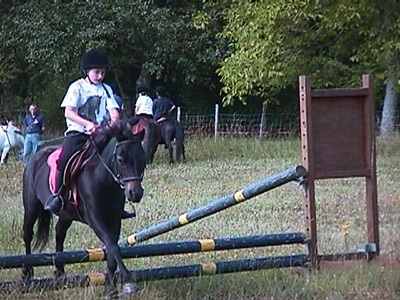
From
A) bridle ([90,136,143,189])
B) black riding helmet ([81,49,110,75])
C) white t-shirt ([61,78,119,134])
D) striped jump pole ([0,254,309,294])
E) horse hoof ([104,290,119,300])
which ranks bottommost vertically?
horse hoof ([104,290,119,300])

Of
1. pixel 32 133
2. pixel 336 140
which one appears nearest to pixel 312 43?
pixel 32 133

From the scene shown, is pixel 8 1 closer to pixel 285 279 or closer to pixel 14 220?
pixel 14 220

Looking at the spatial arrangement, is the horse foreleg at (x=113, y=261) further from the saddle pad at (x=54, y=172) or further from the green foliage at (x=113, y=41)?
the green foliage at (x=113, y=41)

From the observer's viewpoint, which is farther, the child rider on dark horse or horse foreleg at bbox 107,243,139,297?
the child rider on dark horse

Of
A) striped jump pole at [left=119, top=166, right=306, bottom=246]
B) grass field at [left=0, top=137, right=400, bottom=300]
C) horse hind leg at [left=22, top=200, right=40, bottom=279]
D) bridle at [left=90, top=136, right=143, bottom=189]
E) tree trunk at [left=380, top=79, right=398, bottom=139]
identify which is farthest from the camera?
tree trunk at [left=380, top=79, right=398, bottom=139]

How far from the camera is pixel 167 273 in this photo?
8758 millimetres

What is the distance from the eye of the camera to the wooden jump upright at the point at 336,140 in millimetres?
9766

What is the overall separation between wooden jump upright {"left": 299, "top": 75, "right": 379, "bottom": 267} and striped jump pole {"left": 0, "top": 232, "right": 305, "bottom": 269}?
52cm

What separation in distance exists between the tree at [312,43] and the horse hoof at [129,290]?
21.9m

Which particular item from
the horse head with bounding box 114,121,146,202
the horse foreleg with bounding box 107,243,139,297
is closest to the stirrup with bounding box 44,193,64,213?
the horse foreleg with bounding box 107,243,139,297

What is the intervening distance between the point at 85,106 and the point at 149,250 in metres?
1.55

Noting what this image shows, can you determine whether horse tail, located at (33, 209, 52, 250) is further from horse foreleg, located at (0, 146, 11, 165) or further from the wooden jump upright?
horse foreleg, located at (0, 146, 11, 165)

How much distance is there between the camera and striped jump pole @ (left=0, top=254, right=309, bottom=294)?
840 cm

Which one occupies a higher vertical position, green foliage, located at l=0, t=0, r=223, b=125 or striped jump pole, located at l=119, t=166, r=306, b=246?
green foliage, located at l=0, t=0, r=223, b=125
